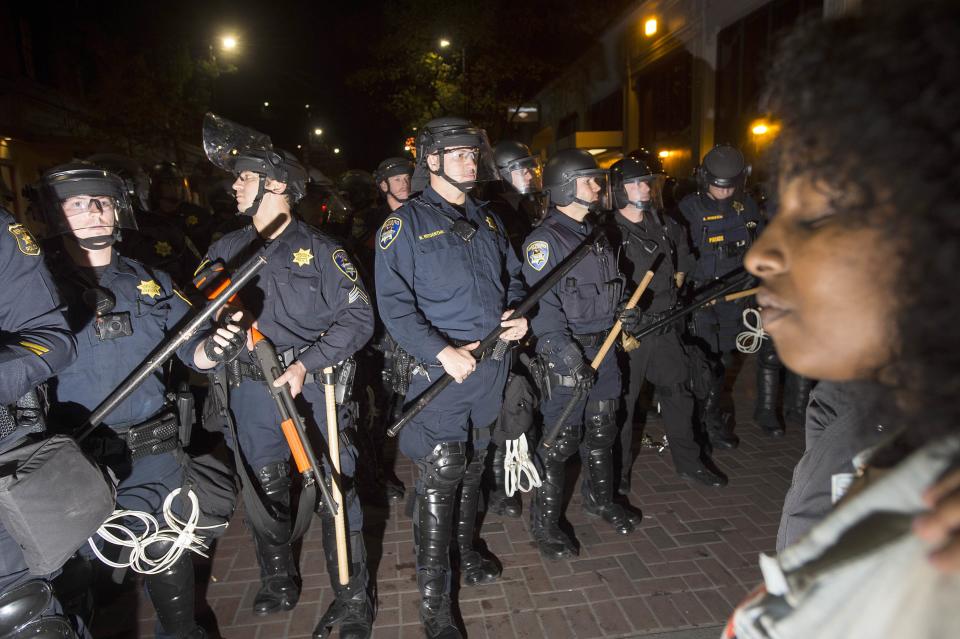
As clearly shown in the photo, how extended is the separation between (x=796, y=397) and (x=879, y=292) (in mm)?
5891

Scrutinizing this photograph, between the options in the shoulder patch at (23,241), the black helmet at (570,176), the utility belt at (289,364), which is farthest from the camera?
the black helmet at (570,176)

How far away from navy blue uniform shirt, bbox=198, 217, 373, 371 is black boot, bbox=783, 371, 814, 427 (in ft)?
15.2

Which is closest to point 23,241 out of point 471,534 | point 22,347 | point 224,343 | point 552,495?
point 22,347

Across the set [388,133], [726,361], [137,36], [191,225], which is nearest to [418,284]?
[726,361]

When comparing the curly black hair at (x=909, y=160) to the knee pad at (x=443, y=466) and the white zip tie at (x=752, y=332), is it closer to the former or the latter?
the knee pad at (x=443, y=466)

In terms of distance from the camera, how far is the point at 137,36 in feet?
69.5

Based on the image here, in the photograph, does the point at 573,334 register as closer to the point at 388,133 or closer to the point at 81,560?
the point at 81,560

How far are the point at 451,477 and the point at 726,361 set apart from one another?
368 cm

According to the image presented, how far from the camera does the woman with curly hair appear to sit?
28.1 inches

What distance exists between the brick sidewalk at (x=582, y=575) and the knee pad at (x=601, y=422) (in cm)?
63

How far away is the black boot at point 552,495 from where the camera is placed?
159 inches

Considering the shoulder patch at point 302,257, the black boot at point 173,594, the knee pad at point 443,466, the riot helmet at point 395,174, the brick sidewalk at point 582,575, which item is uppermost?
the riot helmet at point 395,174

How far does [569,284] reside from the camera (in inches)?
157

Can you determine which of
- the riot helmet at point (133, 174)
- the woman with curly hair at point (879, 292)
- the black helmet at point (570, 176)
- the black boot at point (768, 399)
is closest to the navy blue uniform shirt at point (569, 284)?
the black helmet at point (570, 176)
